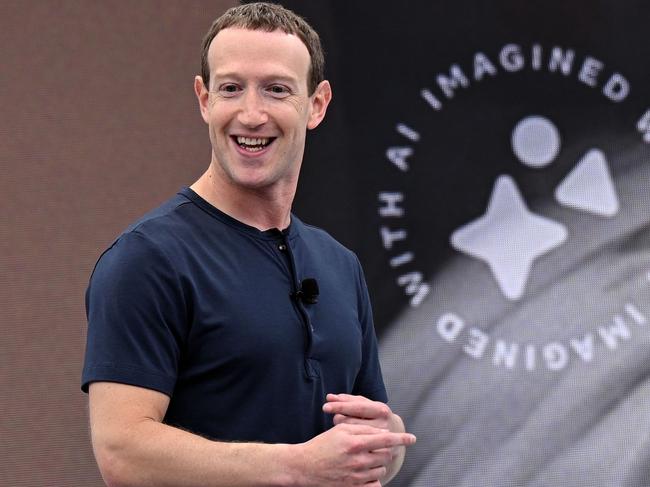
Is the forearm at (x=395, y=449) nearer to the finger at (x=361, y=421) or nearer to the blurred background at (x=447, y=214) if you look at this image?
the finger at (x=361, y=421)

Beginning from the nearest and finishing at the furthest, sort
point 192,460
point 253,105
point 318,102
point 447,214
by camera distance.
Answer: point 192,460
point 253,105
point 318,102
point 447,214

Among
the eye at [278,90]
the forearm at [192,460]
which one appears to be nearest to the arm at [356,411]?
the forearm at [192,460]

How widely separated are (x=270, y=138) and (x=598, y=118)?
1.67 m

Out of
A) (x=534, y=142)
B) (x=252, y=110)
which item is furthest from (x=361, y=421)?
(x=534, y=142)

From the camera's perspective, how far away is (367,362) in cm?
175

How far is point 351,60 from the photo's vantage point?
115 inches

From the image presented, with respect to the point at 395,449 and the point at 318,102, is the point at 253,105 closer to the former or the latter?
the point at 318,102

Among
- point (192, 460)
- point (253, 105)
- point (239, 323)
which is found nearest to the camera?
point (192, 460)

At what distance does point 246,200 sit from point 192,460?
0.42 metres

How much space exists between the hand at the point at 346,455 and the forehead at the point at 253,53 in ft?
1.75

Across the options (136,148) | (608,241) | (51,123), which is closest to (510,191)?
(608,241)

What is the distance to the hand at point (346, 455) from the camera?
1321 millimetres

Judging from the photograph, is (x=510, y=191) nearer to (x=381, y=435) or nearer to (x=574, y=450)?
(x=574, y=450)

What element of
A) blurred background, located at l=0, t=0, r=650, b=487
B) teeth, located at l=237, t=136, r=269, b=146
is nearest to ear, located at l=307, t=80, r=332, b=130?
teeth, located at l=237, t=136, r=269, b=146
